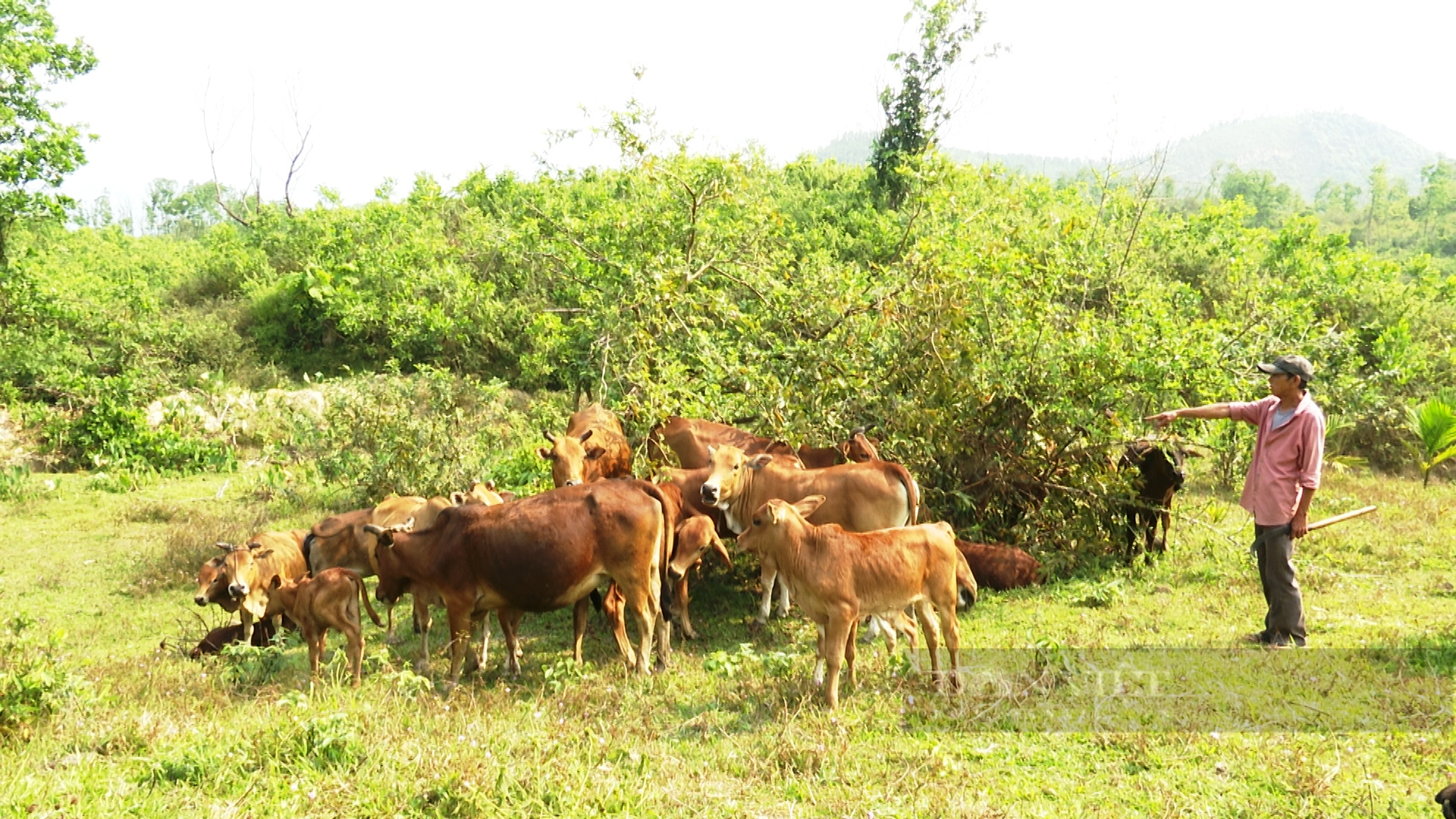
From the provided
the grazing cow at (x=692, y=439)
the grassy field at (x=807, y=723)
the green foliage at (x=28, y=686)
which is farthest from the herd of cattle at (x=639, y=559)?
the green foliage at (x=28, y=686)

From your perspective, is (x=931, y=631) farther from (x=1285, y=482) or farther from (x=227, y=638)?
(x=227, y=638)

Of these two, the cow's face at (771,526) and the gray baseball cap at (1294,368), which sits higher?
the gray baseball cap at (1294,368)

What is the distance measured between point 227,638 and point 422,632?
1811 mm

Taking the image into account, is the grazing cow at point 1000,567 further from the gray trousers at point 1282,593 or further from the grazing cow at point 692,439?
the grazing cow at point 692,439

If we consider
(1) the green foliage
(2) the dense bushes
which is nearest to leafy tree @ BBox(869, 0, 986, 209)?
(2) the dense bushes

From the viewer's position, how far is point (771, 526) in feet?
22.9

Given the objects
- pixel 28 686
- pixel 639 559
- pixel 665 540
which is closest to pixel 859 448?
pixel 665 540

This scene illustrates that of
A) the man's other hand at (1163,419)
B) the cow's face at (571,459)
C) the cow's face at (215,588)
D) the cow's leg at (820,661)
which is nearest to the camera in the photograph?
the cow's leg at (820,661)

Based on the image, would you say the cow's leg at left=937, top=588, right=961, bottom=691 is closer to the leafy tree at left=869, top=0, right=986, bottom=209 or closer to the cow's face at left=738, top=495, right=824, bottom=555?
the cow's face at left=738, top=495, right=824, bottom=555

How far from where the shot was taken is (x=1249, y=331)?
10672 millimetres

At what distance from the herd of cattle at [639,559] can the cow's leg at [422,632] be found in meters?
0.01

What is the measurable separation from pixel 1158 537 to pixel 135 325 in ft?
60.7

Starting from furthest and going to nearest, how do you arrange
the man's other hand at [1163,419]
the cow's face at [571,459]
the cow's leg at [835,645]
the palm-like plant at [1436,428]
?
1. the palm-like plant at [1436,428]
2. the cow's face at [571,459]
3. the man's other hand at [1163,419]
4. the cow's leg at [835,645]

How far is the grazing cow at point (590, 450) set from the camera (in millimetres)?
10078
